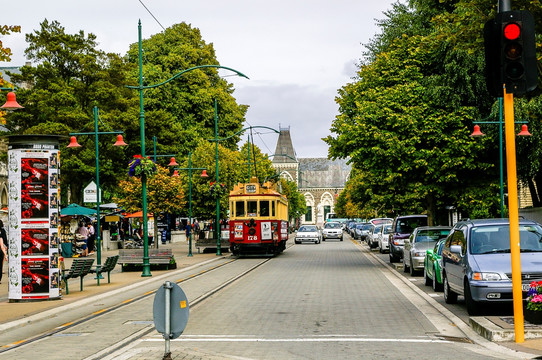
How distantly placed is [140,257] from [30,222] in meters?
11.4

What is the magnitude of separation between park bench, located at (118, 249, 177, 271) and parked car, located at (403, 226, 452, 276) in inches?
363

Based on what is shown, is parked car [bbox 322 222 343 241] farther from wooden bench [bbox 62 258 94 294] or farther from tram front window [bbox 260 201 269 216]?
wooden bench [bbox 62 258 94 294]

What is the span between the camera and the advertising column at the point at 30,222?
18.0 metres

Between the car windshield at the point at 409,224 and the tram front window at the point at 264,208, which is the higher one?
the tram front window at the point at 264,208

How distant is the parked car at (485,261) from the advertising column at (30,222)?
29.2ft

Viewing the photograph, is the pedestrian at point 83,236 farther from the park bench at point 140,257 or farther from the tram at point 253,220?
the park bench at point 140,257

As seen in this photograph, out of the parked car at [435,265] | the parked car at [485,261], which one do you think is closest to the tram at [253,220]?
the parked car at [435,265]

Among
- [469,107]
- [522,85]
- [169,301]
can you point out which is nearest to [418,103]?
[469,107]

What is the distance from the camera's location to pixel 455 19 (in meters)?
16.3

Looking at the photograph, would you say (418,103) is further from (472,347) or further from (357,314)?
(472,347)

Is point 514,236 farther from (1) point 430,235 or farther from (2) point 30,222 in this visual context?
(1) point 430,235

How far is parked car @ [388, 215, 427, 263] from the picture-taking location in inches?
1286

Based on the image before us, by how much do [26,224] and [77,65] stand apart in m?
35.9

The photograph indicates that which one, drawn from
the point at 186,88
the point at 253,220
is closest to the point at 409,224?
the point at 253,220
